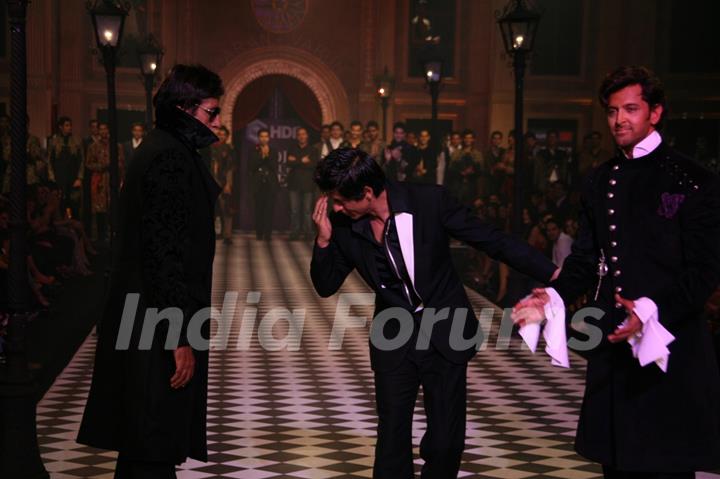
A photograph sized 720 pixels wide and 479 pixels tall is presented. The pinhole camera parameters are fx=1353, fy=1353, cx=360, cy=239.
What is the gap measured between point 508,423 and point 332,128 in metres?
16.4

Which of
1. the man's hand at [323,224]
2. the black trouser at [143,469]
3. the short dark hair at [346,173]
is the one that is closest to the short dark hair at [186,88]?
the short dark hair at [346,173]

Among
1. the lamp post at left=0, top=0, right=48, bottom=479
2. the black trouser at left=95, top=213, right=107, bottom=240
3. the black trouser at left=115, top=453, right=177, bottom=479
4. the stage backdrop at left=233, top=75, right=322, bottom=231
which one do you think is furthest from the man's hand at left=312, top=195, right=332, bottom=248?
the stage backdrop at left=233, top=75, right=322, bottom=231

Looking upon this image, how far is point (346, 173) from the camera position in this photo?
521 centimetres

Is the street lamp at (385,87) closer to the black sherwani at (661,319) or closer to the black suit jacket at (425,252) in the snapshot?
the black suit jacket at (425,252)

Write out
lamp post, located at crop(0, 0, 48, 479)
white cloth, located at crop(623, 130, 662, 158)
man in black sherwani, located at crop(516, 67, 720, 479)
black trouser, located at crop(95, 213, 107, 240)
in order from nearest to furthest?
man in black sherwani, located at crop(516, 67, 720, 479) → white cloth, located at crop(623, 130, 662, 158) → lamp post, located at crop(0, 0, 48, 479) → black trouser, located at crop(95, 213, 107, 240)

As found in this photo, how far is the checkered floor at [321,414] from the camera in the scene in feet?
25.0

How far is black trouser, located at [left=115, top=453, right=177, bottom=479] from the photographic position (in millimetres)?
4812

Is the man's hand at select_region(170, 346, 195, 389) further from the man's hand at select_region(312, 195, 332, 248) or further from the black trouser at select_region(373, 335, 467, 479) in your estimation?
the black trouser at select_region(373, 335, 467, 479)

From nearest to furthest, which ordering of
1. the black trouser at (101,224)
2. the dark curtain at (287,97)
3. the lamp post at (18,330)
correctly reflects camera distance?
the lamp post at (18,330) → the black trouser at (101,224) → the dark curtain at (287,97)

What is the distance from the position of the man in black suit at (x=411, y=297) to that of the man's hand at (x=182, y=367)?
2.84ft

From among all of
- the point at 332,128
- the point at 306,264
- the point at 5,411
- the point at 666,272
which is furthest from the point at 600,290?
the point at 332,128

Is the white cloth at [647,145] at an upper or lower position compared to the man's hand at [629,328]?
upper

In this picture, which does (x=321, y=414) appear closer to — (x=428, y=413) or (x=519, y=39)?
(x=428, y=413)

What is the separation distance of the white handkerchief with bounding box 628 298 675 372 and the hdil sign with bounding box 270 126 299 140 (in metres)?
24.4
